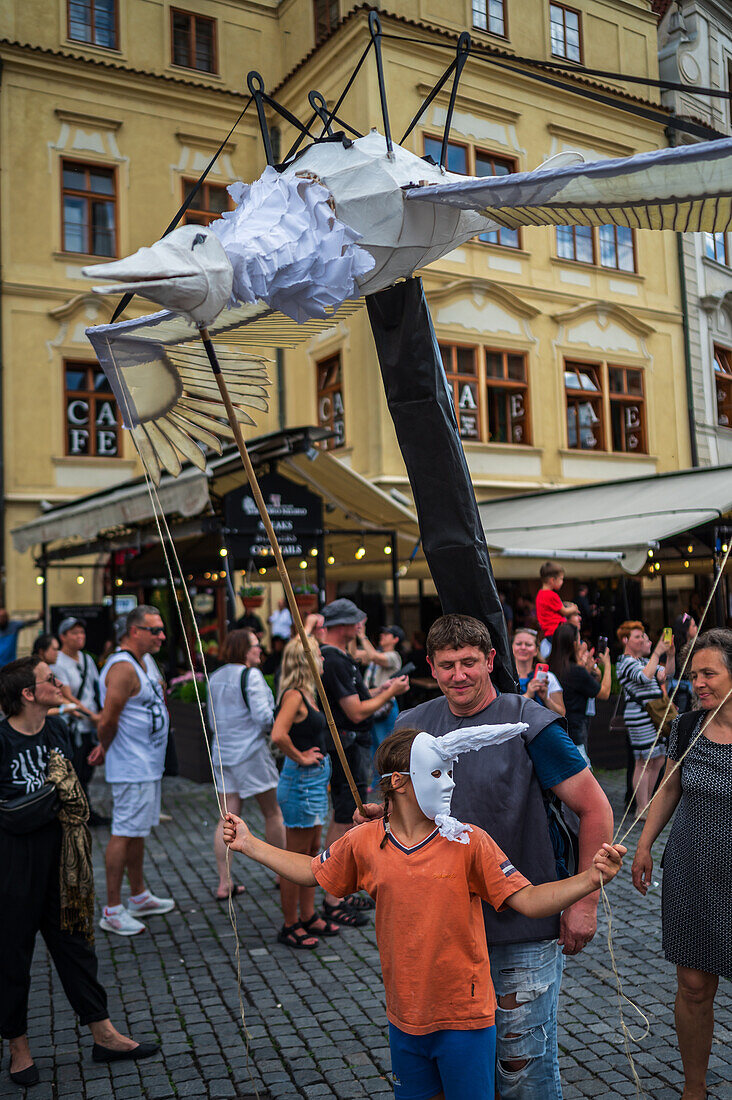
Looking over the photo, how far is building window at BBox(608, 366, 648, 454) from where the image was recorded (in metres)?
17.1

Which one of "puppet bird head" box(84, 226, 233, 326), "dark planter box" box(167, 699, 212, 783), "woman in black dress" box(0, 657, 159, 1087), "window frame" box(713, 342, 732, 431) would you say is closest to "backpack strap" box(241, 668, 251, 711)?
"woman in black dress" box(0, 657, 159, 1087)

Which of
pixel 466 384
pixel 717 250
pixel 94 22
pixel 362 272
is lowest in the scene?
pixel 362 272

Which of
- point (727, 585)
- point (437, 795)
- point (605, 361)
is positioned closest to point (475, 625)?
point (437, 795)

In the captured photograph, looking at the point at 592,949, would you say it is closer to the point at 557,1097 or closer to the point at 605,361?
the point at 557,1097

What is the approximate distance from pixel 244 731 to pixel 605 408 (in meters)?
12.6

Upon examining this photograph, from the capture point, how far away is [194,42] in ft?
41.9

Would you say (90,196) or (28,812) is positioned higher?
(90,196)

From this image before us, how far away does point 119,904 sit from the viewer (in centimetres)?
525

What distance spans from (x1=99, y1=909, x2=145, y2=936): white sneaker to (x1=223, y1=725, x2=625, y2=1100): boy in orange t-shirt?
11.0 ft

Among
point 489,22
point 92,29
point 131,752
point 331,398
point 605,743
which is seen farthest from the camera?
point 331,398

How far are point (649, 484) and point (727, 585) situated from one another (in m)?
2.13

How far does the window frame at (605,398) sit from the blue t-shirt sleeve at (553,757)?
1435cm

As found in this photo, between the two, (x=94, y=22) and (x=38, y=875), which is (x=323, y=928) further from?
(x=94, y=22)

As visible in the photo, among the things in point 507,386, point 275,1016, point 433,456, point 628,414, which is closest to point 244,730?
point 275,1016
